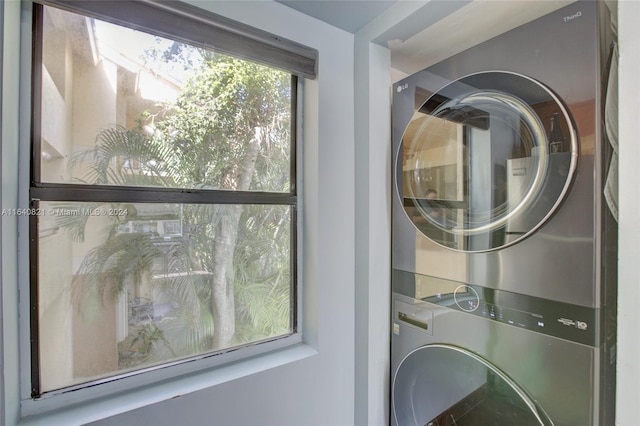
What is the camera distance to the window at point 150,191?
93 centimetres

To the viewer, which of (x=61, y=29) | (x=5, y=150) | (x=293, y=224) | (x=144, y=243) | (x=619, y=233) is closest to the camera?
(x=619, y=233)

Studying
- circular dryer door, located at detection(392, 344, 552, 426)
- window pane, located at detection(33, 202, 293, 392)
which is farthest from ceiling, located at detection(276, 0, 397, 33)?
circular dryer door, located at detection(392, 344, 552, 426)

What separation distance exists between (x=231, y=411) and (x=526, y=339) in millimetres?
1081

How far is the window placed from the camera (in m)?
0.93

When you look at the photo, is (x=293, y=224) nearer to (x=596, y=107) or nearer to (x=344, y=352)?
(x=344, y=352)

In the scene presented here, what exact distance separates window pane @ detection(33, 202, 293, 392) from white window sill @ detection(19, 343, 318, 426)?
0.26 feet

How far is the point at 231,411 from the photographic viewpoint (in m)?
1.10

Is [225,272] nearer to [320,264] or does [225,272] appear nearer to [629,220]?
[320,264]

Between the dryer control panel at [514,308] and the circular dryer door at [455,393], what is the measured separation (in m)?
0.17

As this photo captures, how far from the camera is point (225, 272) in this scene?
47.9 inches

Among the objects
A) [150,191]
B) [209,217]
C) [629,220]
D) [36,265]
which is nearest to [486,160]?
[629,220]

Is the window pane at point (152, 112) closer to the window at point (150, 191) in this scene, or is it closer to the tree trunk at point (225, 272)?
the window at point (150, 191)

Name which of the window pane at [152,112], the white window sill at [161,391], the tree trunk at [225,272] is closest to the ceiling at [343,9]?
the window pane at [152,112]

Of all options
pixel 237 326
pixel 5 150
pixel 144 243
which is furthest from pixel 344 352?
pixel 5 150
